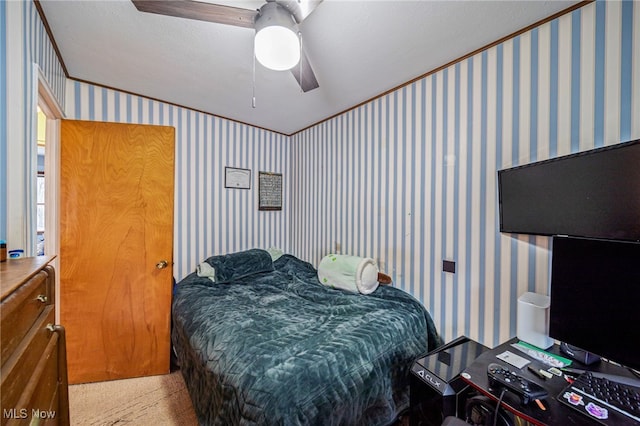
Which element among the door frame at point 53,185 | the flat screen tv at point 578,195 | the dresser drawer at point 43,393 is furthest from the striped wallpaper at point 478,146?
the door frame at point 53,185

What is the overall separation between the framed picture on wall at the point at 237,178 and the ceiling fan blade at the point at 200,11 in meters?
1.98

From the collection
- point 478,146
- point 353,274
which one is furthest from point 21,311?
point 478,146

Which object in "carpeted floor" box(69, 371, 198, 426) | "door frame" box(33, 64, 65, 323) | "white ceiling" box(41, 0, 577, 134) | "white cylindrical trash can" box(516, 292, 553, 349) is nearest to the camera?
"white cylindrical trash can" box(516, 292, 553, 349)

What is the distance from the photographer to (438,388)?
134 cm

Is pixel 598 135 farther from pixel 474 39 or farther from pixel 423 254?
pixel 423 254

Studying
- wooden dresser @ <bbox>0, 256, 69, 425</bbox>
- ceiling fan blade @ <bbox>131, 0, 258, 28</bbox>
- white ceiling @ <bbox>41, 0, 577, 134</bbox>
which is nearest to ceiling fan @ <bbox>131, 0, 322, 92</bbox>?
ceiling fan blade @ <bbox>131, 0, 258, 28</bbox>

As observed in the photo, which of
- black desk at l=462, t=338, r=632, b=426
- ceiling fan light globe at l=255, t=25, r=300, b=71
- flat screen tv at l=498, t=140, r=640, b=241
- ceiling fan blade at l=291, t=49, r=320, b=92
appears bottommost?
black desk at l=462, t=338, r=632, b=426

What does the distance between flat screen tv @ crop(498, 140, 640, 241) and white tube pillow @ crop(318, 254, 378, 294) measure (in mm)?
1002

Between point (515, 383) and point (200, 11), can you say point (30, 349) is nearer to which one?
point (200, 11)

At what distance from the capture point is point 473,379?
42.6 inches

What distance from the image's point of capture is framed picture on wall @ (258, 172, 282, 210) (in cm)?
339

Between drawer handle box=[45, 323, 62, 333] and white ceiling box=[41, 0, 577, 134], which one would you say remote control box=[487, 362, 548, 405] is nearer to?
drawer handle box=[45, 323, 62, 333]

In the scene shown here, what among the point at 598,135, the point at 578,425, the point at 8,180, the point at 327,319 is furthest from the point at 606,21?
the point at 8,180

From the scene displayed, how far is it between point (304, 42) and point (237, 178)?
188 cm
